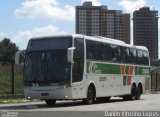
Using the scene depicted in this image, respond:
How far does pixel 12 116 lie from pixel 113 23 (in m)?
49.4

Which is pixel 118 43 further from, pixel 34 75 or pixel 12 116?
pixel 12 116

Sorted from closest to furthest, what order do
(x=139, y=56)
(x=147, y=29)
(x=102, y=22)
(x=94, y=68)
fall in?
(x=94, y=68)
(x=139, y=56)
(x=102, y=22)
(x=147, y=29)

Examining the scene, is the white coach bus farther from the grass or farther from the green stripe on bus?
the grass

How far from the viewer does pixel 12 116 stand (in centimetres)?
1814

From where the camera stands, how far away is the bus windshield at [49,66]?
24.2 meters

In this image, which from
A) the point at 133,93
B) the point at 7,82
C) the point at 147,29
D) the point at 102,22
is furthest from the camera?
the point at 147,29

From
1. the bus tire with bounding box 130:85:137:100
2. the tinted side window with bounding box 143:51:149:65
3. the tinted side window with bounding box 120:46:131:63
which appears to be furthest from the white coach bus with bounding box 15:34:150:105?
the tinted side window with bounding box 143:51:149:65

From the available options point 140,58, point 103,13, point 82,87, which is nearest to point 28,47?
point 82,87

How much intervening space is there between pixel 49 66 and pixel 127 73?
9.19 meters

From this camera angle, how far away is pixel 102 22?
6397 cm

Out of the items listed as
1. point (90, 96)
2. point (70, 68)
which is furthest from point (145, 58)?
point (70, 68)

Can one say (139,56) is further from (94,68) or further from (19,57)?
(19,57)

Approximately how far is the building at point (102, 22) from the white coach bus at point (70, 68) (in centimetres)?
2962

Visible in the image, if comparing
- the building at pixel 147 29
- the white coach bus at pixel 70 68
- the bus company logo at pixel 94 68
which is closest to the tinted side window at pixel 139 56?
the white coach bus at pixel 70 68
